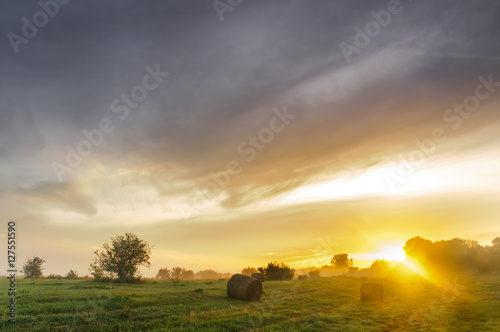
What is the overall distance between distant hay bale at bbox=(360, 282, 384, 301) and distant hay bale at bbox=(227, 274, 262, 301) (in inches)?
452

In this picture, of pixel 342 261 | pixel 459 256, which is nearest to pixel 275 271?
pixel 459 256

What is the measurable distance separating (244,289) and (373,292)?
13.8 meters

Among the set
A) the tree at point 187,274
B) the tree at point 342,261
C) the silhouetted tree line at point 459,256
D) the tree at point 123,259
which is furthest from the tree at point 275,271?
Answer: the tree at point 187,274

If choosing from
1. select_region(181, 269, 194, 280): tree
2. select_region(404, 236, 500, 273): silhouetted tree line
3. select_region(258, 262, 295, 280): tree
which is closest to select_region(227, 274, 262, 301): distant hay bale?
select_region(258, 262, 295, 280): tree

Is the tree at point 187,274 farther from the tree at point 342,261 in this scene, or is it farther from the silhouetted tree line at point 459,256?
the silhouetted tree line at point 459,256

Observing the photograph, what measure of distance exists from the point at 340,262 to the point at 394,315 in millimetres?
132705

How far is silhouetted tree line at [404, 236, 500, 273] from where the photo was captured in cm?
8150

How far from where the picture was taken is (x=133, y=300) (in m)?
19.9

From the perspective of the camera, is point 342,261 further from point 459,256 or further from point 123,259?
point 123,259

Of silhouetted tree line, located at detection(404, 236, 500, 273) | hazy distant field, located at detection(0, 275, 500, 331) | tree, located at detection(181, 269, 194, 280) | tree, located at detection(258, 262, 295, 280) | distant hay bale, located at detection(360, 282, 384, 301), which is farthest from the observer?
tree, located at detection(181, 269, 194, 280)

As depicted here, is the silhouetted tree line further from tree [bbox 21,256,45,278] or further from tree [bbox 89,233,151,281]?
tree [bbox 21,256,45,278]

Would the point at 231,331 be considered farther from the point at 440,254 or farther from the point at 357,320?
the point at 440,254

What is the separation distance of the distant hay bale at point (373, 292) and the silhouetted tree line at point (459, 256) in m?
77.1

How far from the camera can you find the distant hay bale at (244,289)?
990 inches
